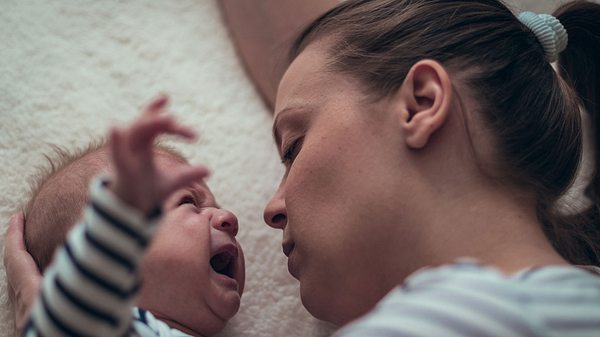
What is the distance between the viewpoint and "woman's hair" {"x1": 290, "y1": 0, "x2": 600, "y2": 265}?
32.7 inches

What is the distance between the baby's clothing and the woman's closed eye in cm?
37

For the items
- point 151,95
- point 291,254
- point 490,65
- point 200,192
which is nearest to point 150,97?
point 151,95

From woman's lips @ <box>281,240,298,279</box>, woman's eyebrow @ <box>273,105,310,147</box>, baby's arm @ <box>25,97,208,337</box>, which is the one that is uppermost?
baby's arm @ <box>25,97,208,337</box>

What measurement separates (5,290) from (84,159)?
241 mm

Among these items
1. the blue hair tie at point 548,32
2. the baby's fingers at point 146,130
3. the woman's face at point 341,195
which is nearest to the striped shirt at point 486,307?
the woman's face at point 341,195

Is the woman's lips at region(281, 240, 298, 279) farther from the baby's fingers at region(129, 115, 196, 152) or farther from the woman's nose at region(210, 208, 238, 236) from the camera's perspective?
the baby's fingers at region(129, 115, 196, 152)

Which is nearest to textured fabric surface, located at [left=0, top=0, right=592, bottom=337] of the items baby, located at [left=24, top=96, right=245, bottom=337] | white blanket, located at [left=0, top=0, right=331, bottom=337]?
white blanket, located at [left=0, top=0, right=331, bottom=337]

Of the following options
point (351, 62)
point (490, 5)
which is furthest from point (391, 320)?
point (490, 5)

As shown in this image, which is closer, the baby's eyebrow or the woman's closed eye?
the woman's closed eye

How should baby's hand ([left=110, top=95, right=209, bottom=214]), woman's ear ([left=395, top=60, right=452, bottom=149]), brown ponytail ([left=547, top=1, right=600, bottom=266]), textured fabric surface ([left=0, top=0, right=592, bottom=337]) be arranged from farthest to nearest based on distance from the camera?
textured fabric surface ([left=0, top=0, right=592, bottom=337]) < brown ponytail ([left=547, top=1, right=600, bottom=266]) < woman's ear ([left=395, top=60, right=452, bottom=149]) < baby's hand ([left=110, top=95, right=209, bottom=214])

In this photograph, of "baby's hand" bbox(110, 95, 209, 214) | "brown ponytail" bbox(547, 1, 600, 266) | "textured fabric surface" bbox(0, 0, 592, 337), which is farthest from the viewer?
"textured fabric surface" bbox(0, 0, 592, 337)

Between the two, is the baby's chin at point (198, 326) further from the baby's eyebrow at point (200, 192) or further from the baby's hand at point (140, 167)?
the baby's hand at point (140, 167)

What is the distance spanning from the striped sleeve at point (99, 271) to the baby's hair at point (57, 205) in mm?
371

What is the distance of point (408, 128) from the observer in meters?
0.80
